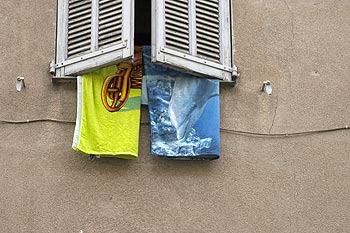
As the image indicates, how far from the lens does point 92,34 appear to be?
6805mm

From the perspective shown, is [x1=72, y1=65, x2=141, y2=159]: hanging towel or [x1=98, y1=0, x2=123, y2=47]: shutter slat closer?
[x1=72, y1=65, x2=141, y2=159]: hanging towel

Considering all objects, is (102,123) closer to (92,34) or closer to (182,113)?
(182,113)

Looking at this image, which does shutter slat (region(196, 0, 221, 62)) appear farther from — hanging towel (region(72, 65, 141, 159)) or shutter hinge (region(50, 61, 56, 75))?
shutter hinge (region(50, 61, 56, 75))

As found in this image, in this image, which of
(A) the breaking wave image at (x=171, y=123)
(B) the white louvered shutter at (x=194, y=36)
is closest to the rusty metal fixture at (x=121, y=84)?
(A) the breaking wave image at (x=171, y=123)

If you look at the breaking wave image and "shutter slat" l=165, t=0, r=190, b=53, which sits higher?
"shutter slat" l=165, t=0, r=190, b=53

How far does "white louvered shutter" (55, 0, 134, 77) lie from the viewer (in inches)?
262

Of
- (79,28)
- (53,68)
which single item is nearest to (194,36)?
(79,28)

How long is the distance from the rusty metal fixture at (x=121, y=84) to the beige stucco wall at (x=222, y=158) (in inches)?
13.3

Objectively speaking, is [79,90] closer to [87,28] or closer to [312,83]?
[87,28]

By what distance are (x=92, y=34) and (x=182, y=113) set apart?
3.82 ft

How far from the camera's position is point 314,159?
6758 millimetres

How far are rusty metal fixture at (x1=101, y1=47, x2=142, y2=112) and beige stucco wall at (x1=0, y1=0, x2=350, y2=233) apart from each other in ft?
1.11

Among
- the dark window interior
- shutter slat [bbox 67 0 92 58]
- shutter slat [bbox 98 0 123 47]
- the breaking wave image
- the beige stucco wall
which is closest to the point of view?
the beige stucco wall

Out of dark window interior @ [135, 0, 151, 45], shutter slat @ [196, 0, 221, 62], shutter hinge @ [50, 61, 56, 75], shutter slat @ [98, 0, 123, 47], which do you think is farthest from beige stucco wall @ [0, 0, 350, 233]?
dark window interior @ [135, 0, 151, 45]
